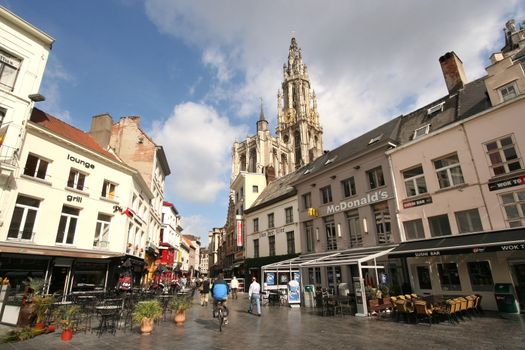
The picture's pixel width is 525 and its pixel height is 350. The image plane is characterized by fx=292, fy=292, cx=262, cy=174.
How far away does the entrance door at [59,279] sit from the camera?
14.6m

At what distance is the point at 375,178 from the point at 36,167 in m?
18.8

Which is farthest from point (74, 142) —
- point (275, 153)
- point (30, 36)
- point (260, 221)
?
point (275, 153)

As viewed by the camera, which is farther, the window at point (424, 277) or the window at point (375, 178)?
the window at point (375, 178)

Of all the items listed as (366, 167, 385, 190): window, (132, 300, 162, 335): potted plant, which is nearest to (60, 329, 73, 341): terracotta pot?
(132, 300, 162, 335): potted plant

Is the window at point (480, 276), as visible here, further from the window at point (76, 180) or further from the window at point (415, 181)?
the window at point (76, 180)

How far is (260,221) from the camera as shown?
97.9ft

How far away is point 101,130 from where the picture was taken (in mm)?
23906

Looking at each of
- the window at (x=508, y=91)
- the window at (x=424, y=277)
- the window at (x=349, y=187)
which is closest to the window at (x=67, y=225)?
the window at (x=349, y=187)

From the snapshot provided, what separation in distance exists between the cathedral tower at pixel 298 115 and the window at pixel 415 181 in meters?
66.1

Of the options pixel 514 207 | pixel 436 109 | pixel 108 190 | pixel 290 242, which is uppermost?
pixel 436 109

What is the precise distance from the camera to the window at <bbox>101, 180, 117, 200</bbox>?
60.2ft

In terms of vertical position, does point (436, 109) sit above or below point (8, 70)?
below

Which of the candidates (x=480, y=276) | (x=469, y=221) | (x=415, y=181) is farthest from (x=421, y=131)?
(x=480, y=276)

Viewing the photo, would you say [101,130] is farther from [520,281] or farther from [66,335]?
[520,281]
